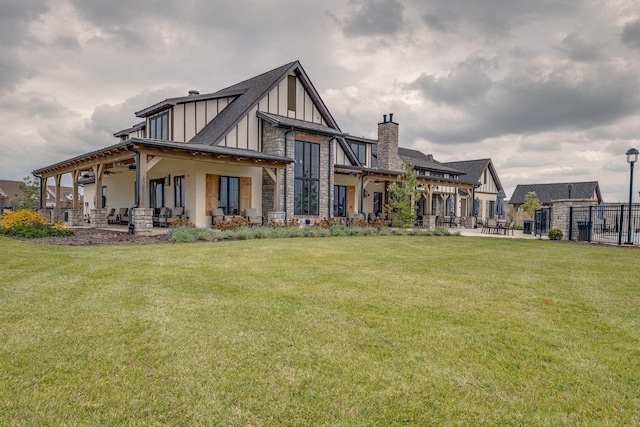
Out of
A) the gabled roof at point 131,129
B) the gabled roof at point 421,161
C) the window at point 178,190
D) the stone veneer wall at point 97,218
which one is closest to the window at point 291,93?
the window at point 178,190

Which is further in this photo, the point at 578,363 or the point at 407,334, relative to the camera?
the point at 407,334

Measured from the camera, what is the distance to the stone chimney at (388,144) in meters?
27.0

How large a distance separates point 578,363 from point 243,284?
4.22m

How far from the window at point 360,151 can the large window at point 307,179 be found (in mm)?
6668

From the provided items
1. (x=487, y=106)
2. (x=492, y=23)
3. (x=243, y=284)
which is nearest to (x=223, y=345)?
(x=243, y=284)

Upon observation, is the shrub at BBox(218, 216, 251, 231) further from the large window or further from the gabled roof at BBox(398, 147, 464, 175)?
the gabled roof at BBox(398, 147, 464, 175)

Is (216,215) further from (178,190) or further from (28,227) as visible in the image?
(28,227)

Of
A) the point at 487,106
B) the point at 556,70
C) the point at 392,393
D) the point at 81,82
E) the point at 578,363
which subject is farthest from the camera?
the point at 487,106

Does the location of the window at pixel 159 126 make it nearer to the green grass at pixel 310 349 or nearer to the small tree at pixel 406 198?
the small tree at pixel 406 198

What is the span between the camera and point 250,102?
18203mm

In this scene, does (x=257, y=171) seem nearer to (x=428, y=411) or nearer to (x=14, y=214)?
(x=14, y=214)

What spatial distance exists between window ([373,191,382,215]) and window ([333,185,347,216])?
363cm

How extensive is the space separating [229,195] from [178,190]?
254 centimetres

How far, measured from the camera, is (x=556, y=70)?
1483 centimetres
